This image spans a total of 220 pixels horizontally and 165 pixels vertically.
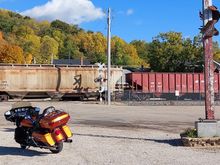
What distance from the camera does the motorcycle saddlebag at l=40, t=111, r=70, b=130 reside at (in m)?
10.5

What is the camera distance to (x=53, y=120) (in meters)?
10.5

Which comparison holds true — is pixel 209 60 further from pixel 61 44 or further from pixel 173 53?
pixel 61 44

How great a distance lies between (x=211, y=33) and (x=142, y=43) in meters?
169

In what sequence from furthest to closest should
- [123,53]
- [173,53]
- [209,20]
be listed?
[123,53], [173,53], [209,20]

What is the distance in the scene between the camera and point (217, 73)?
5909cm

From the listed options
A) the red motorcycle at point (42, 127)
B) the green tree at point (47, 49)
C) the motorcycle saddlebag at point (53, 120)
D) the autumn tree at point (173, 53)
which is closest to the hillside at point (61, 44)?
the green tree at point (47, 49)

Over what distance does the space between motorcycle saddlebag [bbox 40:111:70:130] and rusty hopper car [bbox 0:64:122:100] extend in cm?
3913

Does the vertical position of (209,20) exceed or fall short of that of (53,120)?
it exceeds it

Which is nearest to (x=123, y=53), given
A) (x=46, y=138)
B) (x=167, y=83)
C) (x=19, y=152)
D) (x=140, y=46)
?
(x=140, y=46)

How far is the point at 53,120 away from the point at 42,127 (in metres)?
0.43

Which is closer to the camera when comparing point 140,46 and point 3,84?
point 3,84

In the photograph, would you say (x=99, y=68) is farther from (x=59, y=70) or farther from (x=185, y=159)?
(x=185, y=159)

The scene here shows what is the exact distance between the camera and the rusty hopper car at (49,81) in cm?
4950

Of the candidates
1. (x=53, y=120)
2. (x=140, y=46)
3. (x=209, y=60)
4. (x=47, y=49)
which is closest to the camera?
(x=53, y=120)
